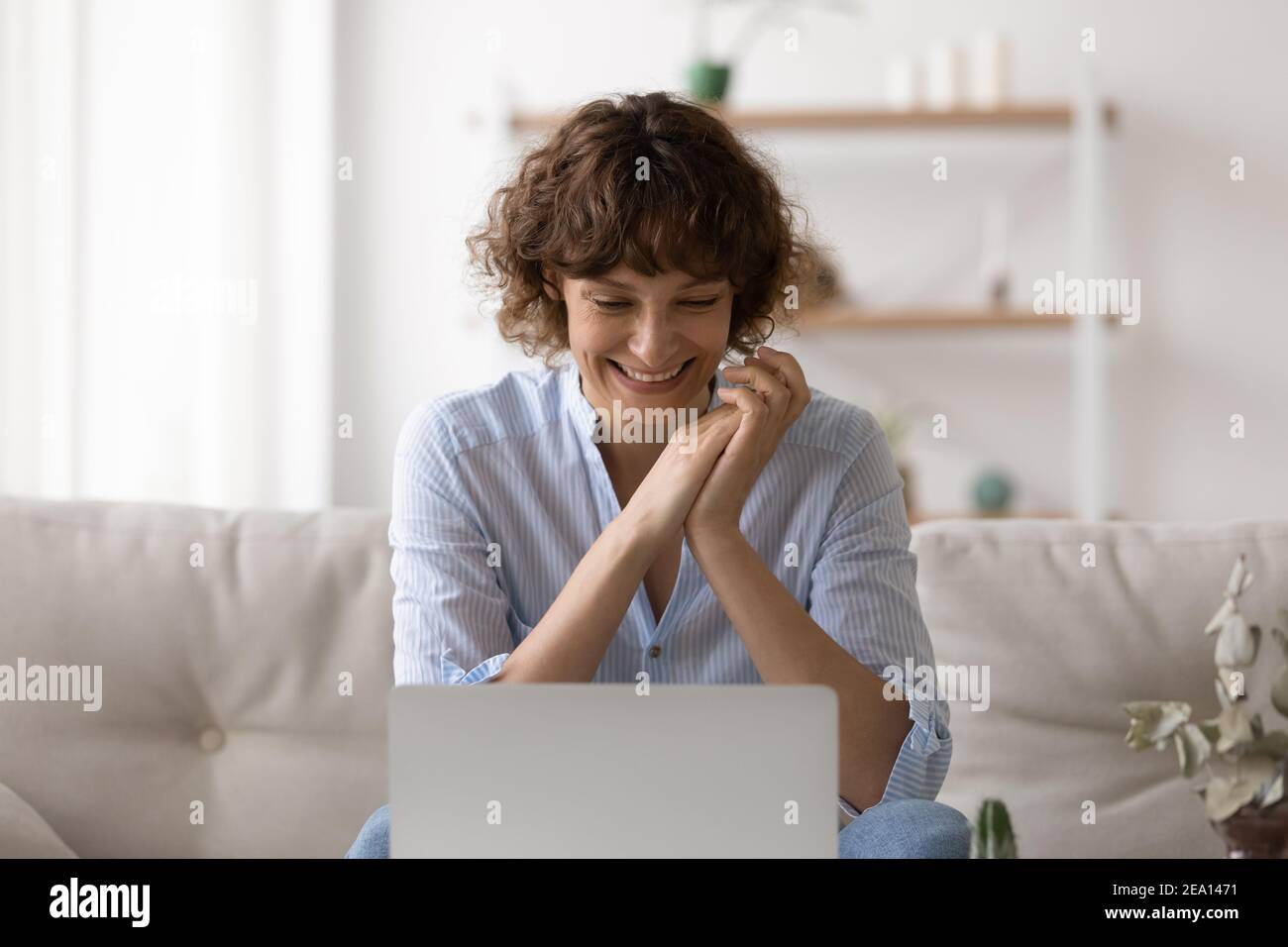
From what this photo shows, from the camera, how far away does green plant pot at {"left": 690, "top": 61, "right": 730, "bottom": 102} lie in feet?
11.1

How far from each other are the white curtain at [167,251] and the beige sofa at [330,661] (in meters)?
1.12

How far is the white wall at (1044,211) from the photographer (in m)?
3.59

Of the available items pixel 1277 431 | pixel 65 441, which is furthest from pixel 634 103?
pixel 1277 431

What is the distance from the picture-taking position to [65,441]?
2.76 m

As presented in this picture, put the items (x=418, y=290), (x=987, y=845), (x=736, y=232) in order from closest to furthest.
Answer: (x=987, y=845) < (x=736, y=232) < (x=418, y=290)

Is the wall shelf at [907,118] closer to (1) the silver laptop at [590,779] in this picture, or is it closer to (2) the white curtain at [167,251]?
(2) the white curtain at [167,251]

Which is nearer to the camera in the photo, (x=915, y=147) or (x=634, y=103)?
(x=634, y=103)

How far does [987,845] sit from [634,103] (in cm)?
101

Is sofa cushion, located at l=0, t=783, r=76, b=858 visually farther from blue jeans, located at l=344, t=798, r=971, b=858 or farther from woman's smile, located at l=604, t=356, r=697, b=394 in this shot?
woman's smile, located at l=604, t=356, r=697, b=394

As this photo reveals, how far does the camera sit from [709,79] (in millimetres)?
3387

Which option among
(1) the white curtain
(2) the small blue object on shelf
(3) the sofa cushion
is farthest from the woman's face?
(2) the small blue object on shelf

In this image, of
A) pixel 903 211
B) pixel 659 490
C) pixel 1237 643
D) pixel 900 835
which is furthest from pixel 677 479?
pixel 903 211

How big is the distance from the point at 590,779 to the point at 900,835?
36 cm
